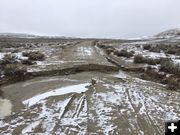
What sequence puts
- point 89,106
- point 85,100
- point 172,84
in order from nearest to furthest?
point 89,106 < point 85,100 < point 172,84

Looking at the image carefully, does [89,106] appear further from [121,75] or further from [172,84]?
[121,75]

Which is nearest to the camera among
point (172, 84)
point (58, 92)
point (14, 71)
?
point (58, 92)

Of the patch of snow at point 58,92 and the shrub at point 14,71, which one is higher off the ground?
the shrub at point 14,71

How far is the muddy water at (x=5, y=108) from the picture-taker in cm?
843

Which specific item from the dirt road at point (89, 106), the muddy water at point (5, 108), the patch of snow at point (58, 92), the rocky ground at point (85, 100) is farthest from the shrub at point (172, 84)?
the muddy water at point (5, 108)

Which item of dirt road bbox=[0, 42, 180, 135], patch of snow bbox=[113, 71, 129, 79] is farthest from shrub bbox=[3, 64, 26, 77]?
patch of snow bbox=[113, 71, 129, 79]

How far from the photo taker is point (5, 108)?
902 cm

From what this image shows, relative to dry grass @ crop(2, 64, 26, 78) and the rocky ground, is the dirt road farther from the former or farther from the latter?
dry grass @ crop(2, 64, 26, 78)

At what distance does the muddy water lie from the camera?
843 centimetres

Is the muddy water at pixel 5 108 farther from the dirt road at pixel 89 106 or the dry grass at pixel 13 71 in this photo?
the dry grass at pixel 13 71

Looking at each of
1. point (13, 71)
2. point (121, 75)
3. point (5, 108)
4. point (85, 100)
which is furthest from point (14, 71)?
point (85, 100)

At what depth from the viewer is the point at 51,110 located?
8.50 m

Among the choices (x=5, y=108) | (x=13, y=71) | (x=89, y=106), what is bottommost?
(x=5, y=108)

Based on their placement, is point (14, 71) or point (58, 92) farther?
point (14, 71)
